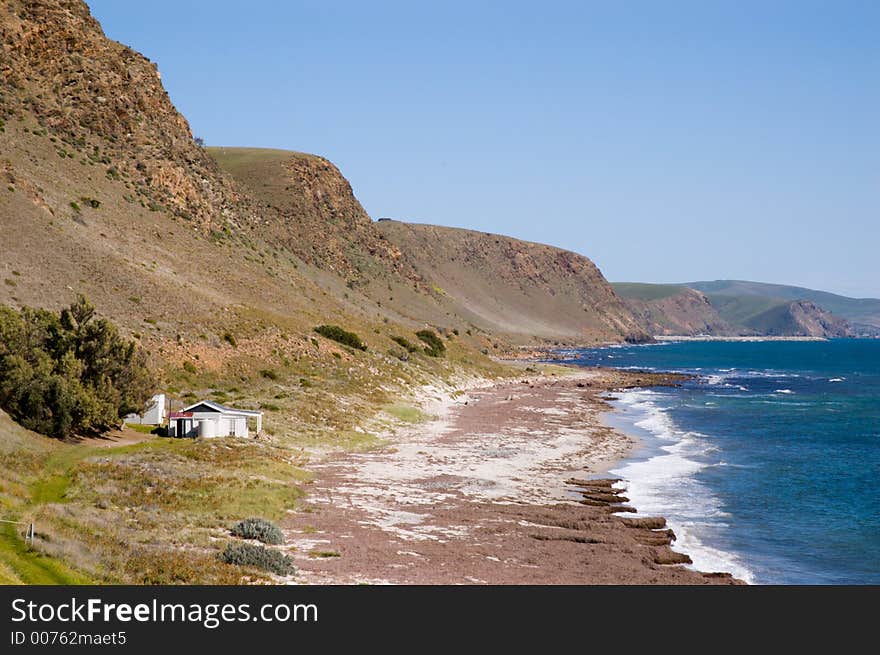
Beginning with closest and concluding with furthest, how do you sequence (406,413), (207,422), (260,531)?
1. (260,531)
2. (207,422)
3. (406,413)

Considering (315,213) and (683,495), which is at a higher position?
(315,213)

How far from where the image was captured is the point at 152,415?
45.7m

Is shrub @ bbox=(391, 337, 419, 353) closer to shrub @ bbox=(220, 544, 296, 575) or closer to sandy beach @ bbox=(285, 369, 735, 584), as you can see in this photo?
sandy beach @ bbox=(285, 369, 735, 584)

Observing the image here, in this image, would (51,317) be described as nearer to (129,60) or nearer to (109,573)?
(109,573)

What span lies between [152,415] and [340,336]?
34096mm

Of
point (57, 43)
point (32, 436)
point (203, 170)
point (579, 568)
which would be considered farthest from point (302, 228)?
point (579, 568)

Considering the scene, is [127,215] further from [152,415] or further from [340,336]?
[152,415]

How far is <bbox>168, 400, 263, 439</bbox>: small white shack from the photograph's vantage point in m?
41.1

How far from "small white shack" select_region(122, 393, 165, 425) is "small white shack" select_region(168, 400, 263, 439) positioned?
12.0 ft

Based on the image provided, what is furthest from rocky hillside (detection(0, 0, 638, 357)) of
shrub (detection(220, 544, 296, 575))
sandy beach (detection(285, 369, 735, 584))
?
shrub (detection(220, 544, 296, 575))

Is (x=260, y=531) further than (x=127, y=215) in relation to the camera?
No

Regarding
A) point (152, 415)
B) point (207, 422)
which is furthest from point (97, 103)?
point (207, 422)

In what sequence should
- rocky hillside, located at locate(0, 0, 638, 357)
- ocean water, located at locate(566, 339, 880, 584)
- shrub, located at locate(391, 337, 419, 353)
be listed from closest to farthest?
ocean water, located at locate(566, 339, 880, 584) < rocky hillside, located at locate(0, 0, 638, 357) < shrub, located at locate(391, 337, 419, 353)
